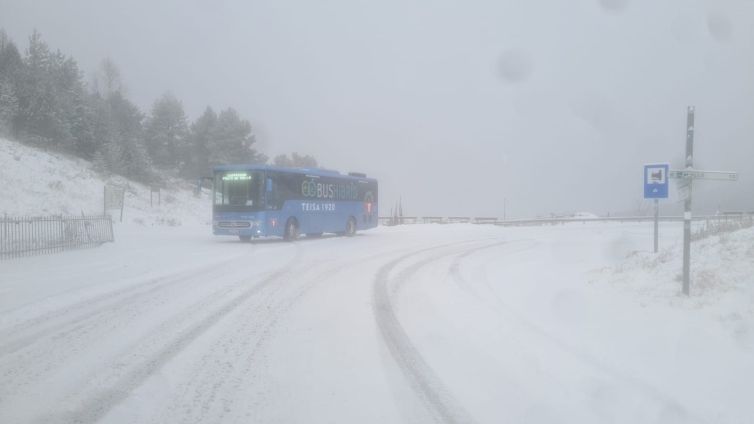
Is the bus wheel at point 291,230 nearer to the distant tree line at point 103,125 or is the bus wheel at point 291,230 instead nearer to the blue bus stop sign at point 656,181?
the blue bus stop sign at point 656,181

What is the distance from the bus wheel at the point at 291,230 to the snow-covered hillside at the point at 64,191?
1150 centimetres

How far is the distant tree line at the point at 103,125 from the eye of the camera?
41.7 metres

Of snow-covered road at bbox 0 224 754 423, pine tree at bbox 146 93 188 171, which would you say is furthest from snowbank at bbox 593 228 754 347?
pine tree at bbox 146 93 188 171

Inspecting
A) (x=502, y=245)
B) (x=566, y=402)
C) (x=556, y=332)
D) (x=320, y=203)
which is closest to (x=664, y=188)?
(x=556, y=332)

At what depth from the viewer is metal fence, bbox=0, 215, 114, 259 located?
57.6ft

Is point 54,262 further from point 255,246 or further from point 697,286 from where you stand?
point 697,286

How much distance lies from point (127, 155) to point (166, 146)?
1330cm

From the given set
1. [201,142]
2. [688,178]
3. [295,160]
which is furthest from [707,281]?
[295,160]

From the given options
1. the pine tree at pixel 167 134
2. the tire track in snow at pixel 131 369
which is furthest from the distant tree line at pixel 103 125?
the tire track in snow at pixel 131 369

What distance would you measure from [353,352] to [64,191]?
33935 millimetres

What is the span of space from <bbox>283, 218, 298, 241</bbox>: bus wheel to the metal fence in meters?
7.47

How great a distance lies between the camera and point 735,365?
6.86 m

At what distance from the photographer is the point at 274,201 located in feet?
84.4

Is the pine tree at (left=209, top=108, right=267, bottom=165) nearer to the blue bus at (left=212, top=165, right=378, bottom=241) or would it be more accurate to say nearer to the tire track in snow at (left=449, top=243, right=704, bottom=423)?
the blue bus at (left=212, top=165, right=378, bottom=241)
